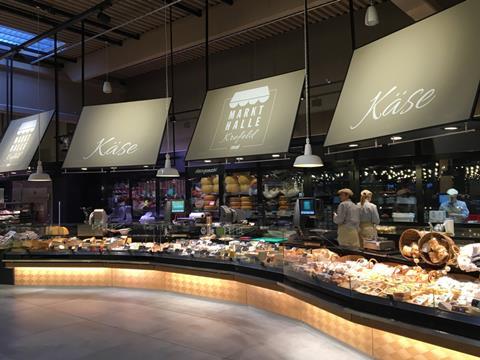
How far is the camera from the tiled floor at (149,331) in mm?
3918

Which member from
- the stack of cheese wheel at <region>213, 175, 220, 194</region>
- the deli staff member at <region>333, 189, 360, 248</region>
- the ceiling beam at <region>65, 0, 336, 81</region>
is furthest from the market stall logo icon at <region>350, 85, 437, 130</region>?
the stack of cheese wheel at <region>213, 175, 220, 194</region>

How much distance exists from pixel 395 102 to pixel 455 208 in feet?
14.0

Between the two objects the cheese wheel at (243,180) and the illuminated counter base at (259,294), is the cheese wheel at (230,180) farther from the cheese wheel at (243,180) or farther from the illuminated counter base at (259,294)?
the illuminated counter base at (259,294)

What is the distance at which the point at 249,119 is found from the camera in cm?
630

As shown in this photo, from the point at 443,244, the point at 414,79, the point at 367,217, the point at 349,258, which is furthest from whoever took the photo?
the point at 367,217

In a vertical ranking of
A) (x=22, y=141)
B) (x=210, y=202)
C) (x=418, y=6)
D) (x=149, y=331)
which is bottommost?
(x=149, y=331)

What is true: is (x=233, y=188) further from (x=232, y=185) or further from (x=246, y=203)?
(x=246, y=203)

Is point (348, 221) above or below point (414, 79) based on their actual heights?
below

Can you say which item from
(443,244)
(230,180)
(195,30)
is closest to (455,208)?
(443,244)

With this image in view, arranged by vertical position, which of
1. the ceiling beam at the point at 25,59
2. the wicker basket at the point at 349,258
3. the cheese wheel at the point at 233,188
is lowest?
the wicker basket at the point at 349,258

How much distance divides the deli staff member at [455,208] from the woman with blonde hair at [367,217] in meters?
2.16

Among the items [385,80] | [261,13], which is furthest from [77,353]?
[261,13]

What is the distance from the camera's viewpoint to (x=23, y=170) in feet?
27.3

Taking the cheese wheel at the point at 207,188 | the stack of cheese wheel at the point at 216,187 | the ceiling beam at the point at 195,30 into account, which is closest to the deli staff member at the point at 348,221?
the ceiling beam at the point at 195,30
